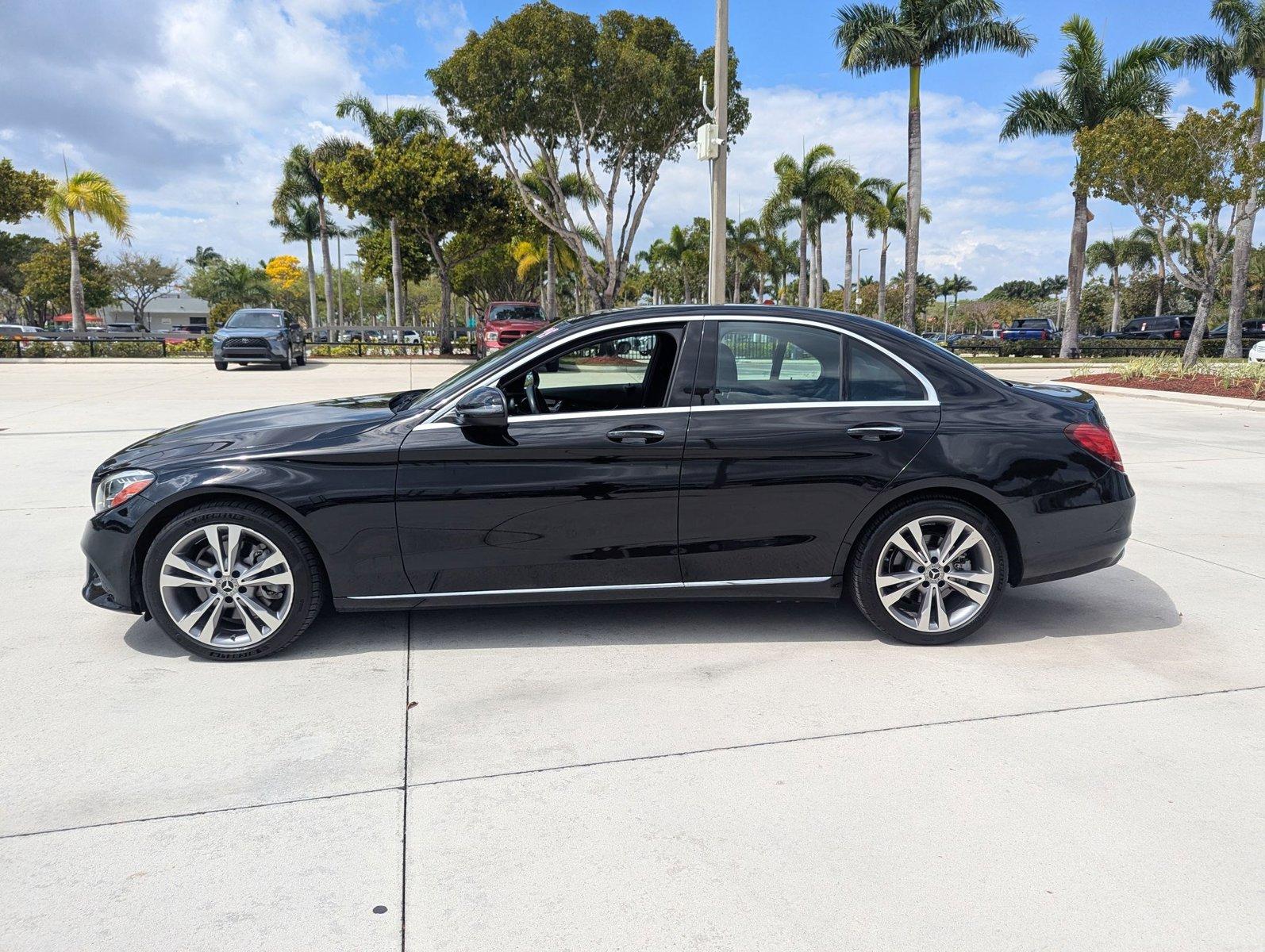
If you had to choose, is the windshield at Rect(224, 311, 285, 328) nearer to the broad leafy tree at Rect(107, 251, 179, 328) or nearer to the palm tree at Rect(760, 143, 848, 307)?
the palm tree at Rect(760, 143, 848, 307)

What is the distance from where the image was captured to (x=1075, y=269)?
111ft

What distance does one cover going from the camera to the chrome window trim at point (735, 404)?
12.9ft

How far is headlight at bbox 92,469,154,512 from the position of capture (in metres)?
3.80

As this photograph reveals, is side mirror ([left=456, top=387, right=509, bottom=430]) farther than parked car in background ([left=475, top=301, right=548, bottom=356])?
No

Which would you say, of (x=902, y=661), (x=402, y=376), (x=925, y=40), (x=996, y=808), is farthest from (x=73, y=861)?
(x=925, y=40)

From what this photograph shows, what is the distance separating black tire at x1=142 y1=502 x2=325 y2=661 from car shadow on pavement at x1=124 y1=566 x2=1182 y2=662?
0.45 ft

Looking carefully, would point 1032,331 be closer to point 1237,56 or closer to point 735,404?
point 1237,56

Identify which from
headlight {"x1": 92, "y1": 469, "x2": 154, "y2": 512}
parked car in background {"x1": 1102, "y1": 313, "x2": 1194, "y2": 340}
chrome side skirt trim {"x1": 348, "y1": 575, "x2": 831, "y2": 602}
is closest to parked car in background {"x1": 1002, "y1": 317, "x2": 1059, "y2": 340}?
parked car in background {"x1": 1102, "y1": 313, "x2": 1194, "y2": 340}

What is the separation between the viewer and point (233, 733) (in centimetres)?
326

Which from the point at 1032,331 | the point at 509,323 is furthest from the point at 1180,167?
the point at 1032,331

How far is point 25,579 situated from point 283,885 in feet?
12.1

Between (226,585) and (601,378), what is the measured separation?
1.95m

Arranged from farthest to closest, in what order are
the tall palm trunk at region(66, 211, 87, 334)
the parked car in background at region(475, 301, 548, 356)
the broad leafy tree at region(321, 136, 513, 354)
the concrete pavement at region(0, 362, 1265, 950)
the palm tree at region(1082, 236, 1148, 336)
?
1. the palm tree at region(1082, 236, 1148, 336)
2. the tall palm trunk at region(66, 211, 87, 334)
3. the broad leafy tree at region(321, 136, 513, 354)
4. the parked car in background at region(475, 301, 548, 356)
5. the concrete pavement at region(0, 362, 1265, 950)

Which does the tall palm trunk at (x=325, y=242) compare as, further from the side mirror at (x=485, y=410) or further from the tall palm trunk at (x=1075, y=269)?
the side mirror at (x=485, y=410)
